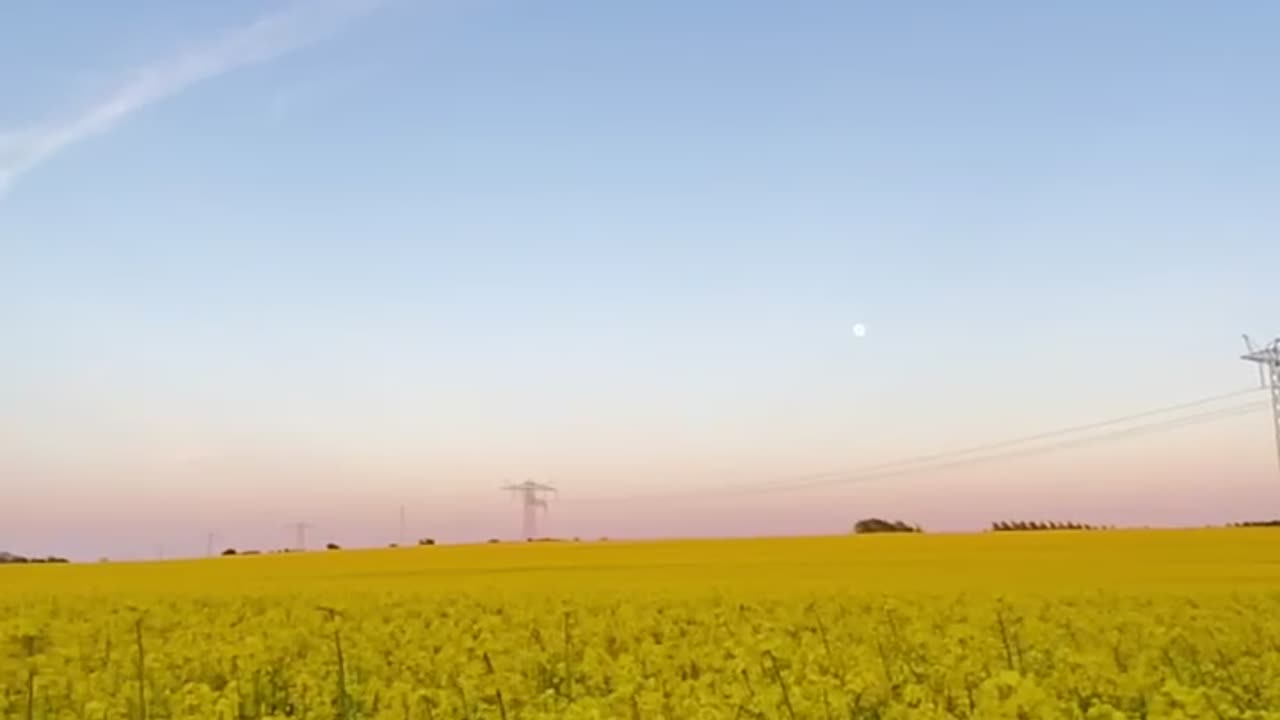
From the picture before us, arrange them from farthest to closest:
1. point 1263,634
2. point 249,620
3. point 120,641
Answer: point 249,620
point 120,641
point 1263,634

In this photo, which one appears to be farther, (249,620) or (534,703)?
(249,620)

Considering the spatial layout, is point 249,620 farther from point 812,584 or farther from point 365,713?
point 812,584

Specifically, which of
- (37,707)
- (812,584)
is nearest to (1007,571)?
(812,584)

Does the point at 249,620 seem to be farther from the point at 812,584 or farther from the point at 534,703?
the point at 812,584

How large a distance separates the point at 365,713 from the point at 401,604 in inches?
365

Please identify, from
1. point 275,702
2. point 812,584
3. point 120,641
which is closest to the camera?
point 275,702

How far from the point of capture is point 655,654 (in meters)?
10.9

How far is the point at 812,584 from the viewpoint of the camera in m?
23.3

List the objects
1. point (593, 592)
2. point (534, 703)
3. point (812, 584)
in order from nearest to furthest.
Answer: point (534, 703), point (593, 592), point (812, 584)

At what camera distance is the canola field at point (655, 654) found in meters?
7.93

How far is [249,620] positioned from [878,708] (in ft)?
31.3

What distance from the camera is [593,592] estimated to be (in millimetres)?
19438

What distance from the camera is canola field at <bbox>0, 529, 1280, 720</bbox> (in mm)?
7926

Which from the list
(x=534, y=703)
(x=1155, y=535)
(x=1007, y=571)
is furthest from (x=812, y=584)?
(x=1155, y=535)
